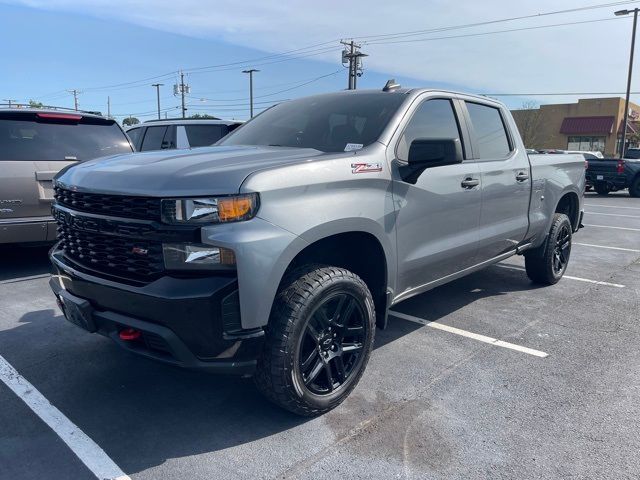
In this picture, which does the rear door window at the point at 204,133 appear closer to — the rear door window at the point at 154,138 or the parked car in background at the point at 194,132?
the parked car in background at the point at 194,132

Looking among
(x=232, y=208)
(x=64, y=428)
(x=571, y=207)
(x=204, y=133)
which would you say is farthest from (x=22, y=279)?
(x=571, y=207)

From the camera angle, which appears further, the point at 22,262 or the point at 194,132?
the point at 194,132

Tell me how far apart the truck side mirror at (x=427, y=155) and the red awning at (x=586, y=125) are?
46342 mm

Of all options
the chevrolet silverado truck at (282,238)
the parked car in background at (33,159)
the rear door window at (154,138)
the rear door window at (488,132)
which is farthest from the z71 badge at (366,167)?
the rear door window at (154,138)

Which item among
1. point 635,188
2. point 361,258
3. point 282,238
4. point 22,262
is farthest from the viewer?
point 635,188

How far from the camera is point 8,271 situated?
6.13 metres

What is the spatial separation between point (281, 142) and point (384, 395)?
1917 millimetres

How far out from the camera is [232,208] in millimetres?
2551

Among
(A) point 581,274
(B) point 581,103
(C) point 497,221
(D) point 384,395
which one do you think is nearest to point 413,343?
(D) point 384,395

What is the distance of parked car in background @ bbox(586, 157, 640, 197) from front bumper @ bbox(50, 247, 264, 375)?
19.2m

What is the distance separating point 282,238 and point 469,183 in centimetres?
205

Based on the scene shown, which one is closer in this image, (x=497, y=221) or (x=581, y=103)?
(x=497, y=221)

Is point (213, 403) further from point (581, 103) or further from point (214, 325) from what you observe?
point (581, 103)

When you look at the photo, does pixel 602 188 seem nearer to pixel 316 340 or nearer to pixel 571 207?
pixel 571 207
